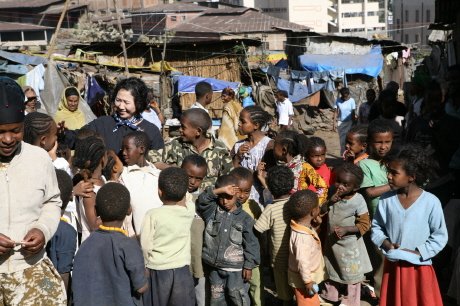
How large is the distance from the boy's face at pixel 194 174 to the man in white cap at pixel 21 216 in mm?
1637

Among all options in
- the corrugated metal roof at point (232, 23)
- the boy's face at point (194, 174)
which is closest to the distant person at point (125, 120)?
the boy's face at point (194, 174)

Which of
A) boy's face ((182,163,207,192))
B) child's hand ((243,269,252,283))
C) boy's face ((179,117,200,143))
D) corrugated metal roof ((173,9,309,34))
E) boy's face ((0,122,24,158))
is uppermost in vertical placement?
corrugated metal roof ((173,9,309,34))

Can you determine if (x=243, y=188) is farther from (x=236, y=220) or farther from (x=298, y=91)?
(x=298, y=91)

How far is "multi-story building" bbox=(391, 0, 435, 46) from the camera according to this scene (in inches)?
2126

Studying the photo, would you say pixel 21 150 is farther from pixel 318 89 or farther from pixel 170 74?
pixel 318 89

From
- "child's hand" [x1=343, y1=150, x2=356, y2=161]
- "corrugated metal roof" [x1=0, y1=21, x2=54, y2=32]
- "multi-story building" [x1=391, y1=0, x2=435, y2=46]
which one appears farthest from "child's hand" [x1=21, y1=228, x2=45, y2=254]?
"multi-story building" [x1=391, y1=0, x2=435, y2=46]

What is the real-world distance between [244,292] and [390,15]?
67.3 meters

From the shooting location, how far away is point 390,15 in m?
68.9

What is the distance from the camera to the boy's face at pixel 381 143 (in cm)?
584

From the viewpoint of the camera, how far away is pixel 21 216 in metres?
3.56

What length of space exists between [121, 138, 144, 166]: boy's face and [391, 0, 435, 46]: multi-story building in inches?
1961

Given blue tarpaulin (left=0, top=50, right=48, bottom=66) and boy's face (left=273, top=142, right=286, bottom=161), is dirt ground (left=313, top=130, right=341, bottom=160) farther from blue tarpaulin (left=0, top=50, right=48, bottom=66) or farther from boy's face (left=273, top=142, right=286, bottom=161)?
boy's face (left=273, top=142, right=286, bottom=161)

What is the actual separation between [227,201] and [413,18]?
5470cm

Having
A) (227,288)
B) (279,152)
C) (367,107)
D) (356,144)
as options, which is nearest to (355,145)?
→ (356,144)
